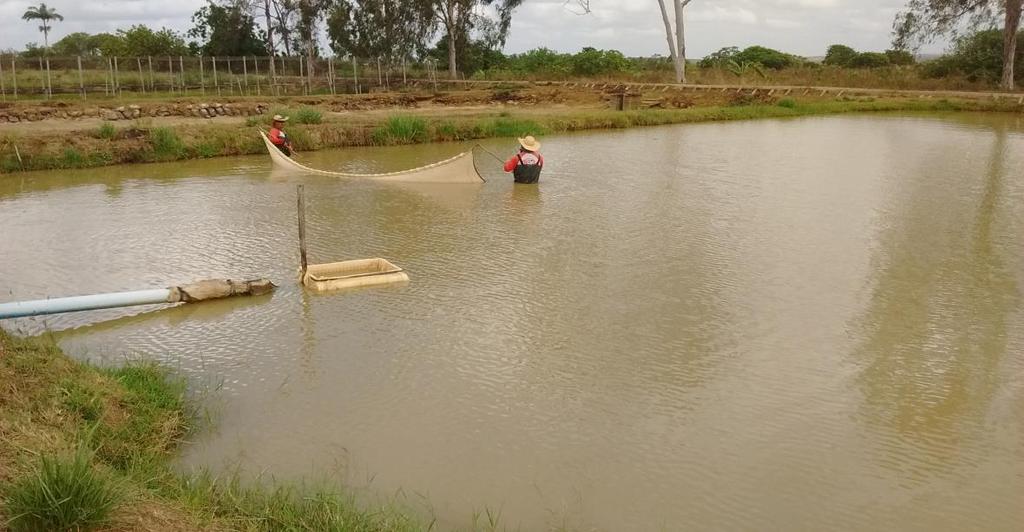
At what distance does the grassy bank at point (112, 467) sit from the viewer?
2.47m

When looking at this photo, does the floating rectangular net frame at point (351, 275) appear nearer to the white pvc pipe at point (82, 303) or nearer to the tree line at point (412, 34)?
Answer: the white pvc pipe at point (82, 303)

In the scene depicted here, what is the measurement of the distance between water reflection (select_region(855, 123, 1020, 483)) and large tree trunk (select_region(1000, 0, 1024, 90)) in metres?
19.1

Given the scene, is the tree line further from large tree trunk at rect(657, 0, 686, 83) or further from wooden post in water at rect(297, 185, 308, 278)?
wooden post in water at rect(297, 185, 308, 278)

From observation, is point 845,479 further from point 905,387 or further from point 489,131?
point 489,131

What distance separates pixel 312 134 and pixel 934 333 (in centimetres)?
1030

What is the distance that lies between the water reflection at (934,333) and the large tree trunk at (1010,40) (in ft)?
62.5

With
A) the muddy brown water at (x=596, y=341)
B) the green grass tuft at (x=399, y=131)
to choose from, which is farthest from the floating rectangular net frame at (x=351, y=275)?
the green grass tuft at (x=399, y=131)

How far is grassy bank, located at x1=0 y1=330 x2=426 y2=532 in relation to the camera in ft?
8.11

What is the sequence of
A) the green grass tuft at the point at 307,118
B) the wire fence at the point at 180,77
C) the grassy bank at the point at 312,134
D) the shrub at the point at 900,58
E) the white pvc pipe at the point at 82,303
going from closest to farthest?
the white pvc pipe at the point at 82,303 < the grassy bank at the point at 312,134 < the green grass tuft at the point at 307,118 < the wire fence at the point at 180,77 < the shrub at the point at 900,58

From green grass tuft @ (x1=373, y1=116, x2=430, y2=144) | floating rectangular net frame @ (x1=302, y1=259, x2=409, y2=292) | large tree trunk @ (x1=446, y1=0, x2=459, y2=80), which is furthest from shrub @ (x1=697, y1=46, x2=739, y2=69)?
floating rectangular net frame @ (x1=302, y1=259, x2=409, y2=292)

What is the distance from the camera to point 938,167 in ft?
40.1

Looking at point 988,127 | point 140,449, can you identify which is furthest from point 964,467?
point 988,127

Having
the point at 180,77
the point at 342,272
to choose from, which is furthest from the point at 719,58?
the point at 342,272

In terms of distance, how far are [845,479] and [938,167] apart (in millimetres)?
10111
